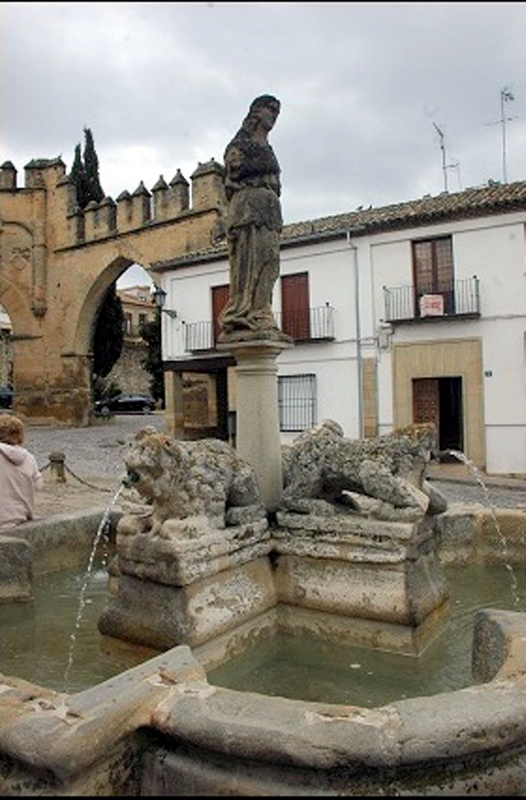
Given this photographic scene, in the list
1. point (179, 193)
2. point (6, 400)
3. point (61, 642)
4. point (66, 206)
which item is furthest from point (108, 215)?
point (61, 642)

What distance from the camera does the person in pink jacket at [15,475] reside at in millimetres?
4949

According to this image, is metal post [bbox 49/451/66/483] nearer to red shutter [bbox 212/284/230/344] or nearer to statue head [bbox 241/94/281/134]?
statue head [bbox 241/94/281/134]

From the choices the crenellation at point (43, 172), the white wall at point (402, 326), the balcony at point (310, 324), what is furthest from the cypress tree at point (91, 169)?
the balcony at point (310, 324)

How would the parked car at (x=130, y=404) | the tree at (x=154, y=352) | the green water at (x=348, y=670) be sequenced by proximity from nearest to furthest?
the green water at (x=348, y=670), the tree at (x=154, y=352), the parked car at (x=130, y=404)

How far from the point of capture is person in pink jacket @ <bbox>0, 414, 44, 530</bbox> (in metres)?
4.95

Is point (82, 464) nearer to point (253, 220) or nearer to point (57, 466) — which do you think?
point (57, 466)

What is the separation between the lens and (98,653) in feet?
12.3

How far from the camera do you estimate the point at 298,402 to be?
728 inches

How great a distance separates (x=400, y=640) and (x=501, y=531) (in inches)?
82.6

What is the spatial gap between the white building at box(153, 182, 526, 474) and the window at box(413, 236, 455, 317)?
0.03 metres

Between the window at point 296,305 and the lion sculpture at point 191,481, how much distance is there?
1433cm

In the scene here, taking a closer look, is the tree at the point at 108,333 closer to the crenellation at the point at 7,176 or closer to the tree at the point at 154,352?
the tree at the point at 154,352

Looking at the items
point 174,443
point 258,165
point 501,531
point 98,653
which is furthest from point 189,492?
point 501,531

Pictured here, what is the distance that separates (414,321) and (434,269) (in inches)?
57.1
